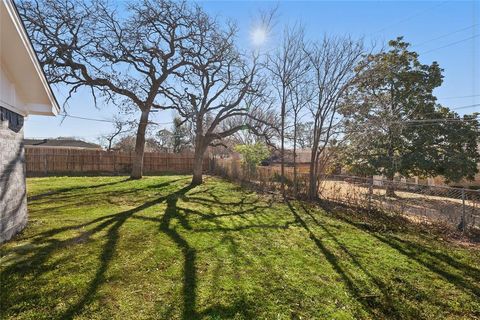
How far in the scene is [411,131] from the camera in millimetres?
13539

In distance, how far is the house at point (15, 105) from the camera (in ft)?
11.9

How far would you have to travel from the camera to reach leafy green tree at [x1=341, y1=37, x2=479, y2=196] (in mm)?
12703

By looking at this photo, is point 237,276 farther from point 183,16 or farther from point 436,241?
point 183,16

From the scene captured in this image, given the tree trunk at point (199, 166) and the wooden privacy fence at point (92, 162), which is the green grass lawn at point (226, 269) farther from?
the wooden privacy fence at point (92, 162)

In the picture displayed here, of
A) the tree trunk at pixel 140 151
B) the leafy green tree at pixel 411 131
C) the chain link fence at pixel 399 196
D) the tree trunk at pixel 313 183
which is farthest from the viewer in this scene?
the tree trunk at pixel 140 151

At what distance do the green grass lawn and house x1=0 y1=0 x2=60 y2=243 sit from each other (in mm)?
490

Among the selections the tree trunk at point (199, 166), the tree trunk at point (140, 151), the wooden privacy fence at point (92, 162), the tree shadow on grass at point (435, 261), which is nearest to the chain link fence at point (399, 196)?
the tree shadow on grass at point (435, 261)

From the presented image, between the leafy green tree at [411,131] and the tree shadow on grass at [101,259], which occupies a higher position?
the leafy green tree at [411,131]

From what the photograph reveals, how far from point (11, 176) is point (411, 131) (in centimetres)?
1528

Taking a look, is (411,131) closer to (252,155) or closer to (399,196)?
(399,196)

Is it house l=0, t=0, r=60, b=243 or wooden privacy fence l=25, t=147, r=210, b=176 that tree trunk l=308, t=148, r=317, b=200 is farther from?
wooden privacy fence l=25, t=147, r=210, b=176

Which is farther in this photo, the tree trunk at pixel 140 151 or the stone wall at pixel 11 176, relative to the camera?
the tree trunk at pixel 140 151

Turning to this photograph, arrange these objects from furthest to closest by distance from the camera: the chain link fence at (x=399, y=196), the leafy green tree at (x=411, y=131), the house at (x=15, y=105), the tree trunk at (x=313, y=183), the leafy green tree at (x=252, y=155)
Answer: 1. the leafy green tree at (x=252, y=155)
2. the leafy green tree at (x=411, y=131)
3. the tree trunk at (x=313, y=183)
4. the chain link fence at (x=399, y=196)
5. the house at (x=15, y=105)

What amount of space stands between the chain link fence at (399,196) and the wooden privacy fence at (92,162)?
1089 centimetres
